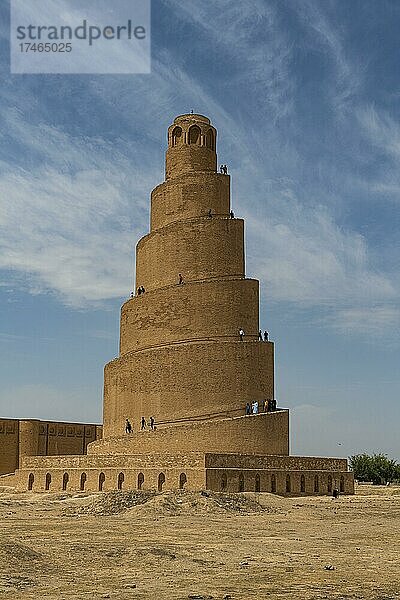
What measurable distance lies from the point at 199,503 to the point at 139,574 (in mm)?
11809

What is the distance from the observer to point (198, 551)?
47.6 feet

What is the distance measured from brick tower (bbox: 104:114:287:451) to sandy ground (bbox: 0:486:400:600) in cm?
814

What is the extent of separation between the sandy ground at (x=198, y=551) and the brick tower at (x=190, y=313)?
26.7 feet

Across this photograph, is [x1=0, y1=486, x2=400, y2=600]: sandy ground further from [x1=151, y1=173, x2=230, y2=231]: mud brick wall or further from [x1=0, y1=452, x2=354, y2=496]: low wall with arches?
[x1=151, y1=173, x2=230, y2=231]: mud brick wall

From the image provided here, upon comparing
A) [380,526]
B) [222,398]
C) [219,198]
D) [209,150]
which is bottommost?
[380,526]

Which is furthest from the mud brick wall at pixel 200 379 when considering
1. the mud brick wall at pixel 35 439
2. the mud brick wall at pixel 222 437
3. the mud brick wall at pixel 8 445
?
the mud brick wall at pixel 8 445

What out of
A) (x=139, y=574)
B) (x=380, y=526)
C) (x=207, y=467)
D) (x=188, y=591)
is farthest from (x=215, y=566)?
(x=207, y=467)

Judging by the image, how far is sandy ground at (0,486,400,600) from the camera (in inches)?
423

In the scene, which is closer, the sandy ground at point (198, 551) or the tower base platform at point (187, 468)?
the sandy ground at point (198, 551)

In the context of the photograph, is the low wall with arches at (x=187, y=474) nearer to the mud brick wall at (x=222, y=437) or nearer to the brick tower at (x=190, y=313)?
the mud brick wall at (x=222, y=437)

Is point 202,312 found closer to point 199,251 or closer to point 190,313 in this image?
point 190,313

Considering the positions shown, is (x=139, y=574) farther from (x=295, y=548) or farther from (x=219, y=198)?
(x=219, y=198)

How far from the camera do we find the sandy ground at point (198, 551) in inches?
423

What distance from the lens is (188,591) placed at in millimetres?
10539
